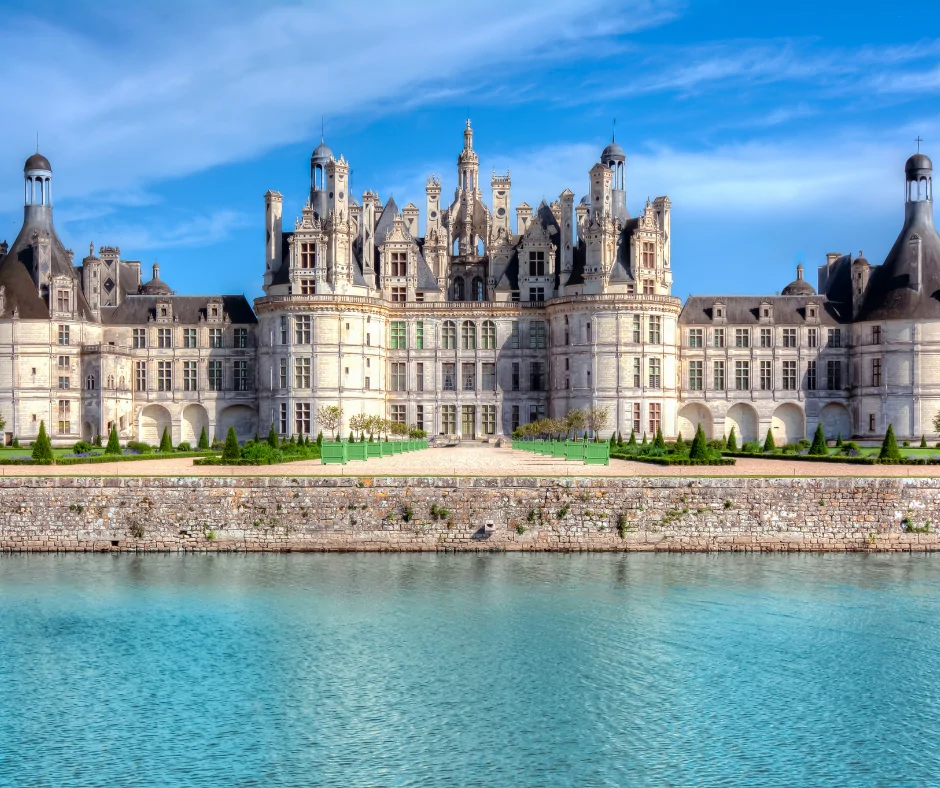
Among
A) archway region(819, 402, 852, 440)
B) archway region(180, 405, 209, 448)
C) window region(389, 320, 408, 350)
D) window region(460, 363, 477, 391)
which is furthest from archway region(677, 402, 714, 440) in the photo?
archway region(180, 405, 209, 448)

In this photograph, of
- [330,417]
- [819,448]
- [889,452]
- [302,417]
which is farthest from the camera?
[302,417]

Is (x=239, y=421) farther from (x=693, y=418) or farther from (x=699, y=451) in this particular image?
(x=699, y=451)

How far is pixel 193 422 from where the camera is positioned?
259ft

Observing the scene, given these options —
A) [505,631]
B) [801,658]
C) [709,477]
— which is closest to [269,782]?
[505,631]

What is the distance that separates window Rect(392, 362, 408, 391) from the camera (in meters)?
78.9

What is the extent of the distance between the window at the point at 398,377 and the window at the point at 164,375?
1488cm

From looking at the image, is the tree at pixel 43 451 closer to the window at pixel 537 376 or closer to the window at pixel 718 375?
the window at pixel 537 376

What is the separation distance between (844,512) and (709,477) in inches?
179

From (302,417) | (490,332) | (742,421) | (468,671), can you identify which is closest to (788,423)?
(742,421)

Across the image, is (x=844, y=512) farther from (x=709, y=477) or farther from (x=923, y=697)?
(x=923, y=697)

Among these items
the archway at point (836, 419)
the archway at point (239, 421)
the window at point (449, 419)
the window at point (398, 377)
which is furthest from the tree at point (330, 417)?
the archway at point (836, 419)

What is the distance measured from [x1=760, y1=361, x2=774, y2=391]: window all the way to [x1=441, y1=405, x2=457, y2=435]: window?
822 inches

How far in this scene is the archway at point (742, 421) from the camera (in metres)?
79.7

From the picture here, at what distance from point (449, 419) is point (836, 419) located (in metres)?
26.2
